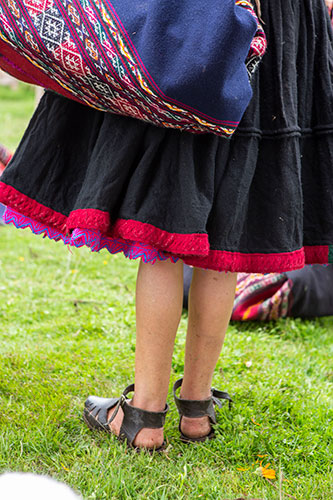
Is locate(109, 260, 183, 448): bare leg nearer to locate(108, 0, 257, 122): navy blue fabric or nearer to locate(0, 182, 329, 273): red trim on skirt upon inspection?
locate(0, 182, 329, 273): red trim on skirt

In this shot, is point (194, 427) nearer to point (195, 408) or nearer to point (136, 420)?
point (195, 408)

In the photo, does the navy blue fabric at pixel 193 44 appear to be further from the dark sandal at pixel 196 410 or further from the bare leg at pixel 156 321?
the dark sandal at pixel 196 410

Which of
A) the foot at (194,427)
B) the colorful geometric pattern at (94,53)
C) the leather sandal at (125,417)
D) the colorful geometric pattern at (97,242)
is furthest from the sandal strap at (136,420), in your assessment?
the colorful geometric pattern at (94,53)

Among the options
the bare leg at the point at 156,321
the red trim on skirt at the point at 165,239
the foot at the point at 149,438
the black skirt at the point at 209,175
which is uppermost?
the black skirt at the point at 209,175

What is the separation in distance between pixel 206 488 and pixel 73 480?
33 centimetres

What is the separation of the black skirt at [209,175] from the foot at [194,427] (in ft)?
1.66

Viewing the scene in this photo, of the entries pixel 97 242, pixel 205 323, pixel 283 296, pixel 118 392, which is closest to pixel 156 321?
pixel 205 323

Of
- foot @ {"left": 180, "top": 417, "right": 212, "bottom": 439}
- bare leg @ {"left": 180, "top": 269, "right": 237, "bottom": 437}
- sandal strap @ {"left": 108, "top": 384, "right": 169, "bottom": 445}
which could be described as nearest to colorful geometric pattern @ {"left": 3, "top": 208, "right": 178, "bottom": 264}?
bare leg @ {"left": 180, "top": 269, "right": 237, "bottom": 437}

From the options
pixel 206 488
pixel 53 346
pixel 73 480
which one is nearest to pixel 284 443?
pixel 206 488

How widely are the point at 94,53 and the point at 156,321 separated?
656mm

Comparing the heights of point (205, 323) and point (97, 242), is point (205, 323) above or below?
below

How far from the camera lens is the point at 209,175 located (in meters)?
1.37

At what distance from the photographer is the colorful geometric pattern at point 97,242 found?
1.33 meters

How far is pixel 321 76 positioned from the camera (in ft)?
5.13
